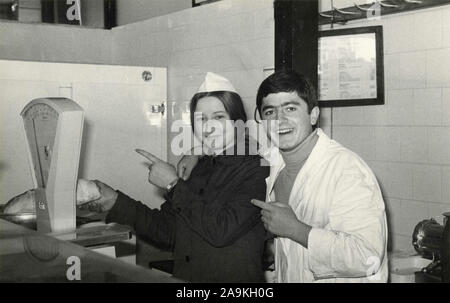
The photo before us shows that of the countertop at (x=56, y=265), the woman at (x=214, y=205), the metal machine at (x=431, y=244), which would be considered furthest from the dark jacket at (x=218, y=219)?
the metal machine at (x=431, y=244)

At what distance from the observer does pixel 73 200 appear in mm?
1604

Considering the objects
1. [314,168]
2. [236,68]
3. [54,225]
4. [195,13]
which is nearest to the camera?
[314,168]

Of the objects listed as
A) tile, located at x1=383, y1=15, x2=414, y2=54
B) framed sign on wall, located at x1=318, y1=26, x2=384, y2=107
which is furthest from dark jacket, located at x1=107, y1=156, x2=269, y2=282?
tile, located at x1=383, y1=15, x2=414, y2=54

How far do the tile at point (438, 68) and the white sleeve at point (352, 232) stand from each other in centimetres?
104

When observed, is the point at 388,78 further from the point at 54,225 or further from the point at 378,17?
the point at 54,225

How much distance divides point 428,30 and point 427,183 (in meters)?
0.60

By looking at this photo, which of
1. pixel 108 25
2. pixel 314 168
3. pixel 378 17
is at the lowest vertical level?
pixel 314 168

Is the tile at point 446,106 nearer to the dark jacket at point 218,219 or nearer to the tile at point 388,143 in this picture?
the tile at point 388,143

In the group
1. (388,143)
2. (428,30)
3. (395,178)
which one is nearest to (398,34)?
(428,30)

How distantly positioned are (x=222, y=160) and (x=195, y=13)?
Result: 5.64ft

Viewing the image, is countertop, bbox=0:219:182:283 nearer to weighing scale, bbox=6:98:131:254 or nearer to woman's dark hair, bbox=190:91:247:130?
weighing scale, bbox=6:98:131:254

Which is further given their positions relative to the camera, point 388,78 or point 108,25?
point 108,25
